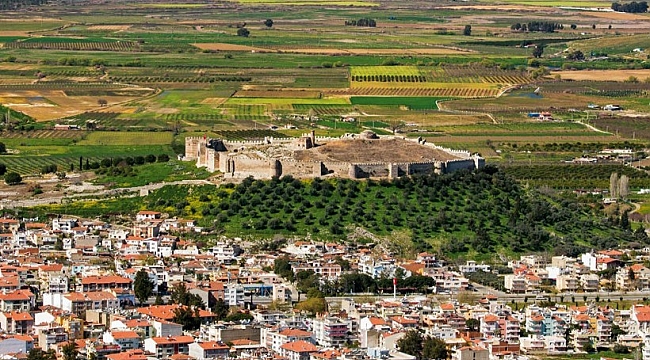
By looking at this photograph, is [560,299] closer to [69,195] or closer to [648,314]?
[648,314]

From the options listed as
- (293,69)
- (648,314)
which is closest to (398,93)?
(293,69)

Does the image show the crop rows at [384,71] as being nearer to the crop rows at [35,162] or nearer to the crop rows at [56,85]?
the crop rows at [56,85]

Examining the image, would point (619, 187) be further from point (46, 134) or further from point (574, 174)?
point (46, 134)

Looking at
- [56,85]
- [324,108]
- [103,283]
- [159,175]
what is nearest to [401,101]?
[324,108]

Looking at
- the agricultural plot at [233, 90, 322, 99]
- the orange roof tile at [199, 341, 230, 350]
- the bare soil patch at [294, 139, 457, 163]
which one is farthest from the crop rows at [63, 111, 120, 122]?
the orange roof tile at [199, 341, 230, 350]

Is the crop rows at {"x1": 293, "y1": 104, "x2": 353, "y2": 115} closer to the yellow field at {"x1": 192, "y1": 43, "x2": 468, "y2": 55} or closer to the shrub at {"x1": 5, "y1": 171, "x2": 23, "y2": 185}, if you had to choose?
the shrub at {"x1": 5, "y1": 171, "x2": 23, "y2": 185}
